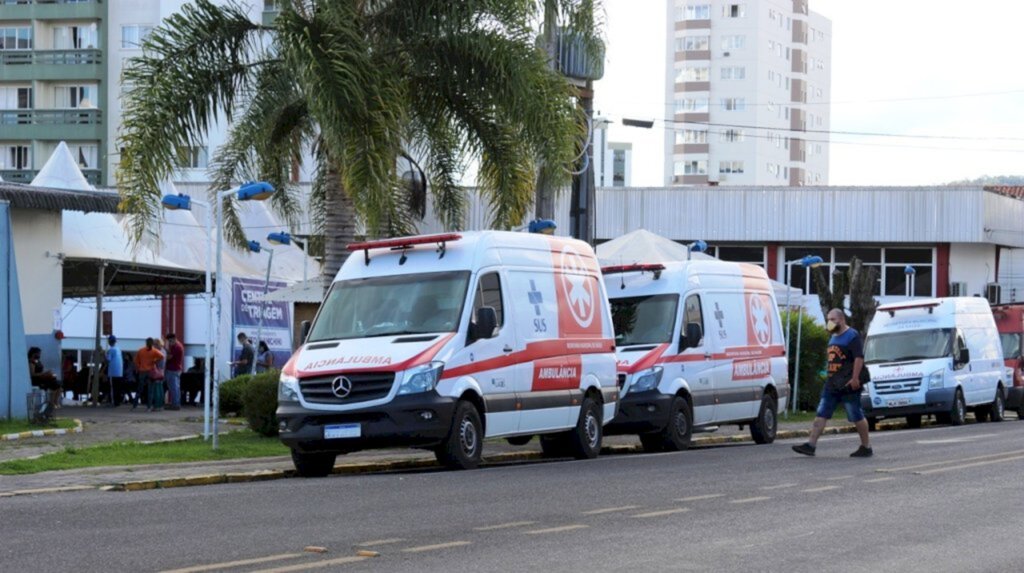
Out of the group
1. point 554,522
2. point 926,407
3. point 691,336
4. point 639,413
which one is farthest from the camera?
point 926,407

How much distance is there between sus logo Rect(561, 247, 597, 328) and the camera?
2083 cm

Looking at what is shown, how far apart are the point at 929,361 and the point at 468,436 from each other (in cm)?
1787

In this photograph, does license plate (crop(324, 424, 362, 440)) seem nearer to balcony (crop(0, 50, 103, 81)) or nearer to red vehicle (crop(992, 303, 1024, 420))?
red vehicle (crop(992, 303, 1024, 420))

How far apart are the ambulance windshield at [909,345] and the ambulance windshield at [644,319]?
38.8 ft

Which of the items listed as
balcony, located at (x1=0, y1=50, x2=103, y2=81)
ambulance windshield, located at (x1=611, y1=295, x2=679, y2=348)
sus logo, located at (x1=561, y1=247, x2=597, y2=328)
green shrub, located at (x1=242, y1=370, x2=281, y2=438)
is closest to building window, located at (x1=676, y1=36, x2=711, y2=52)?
balcony, located at (x1=0, y1=50, x2=103, y2=81)

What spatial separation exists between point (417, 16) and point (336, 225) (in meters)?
3.17

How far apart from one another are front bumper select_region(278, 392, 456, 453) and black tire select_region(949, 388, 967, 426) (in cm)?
1851

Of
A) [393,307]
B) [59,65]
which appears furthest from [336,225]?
[59,65]

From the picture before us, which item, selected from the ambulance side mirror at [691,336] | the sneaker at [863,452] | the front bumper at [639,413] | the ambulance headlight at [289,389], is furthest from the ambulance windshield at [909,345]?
the ambulance headlight at [289,389]

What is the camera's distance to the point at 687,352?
23.7 meters

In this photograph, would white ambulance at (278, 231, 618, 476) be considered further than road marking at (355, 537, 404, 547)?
Yes

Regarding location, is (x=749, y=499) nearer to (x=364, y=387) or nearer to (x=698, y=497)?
(x=698, y=497)

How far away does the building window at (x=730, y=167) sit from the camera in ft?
406

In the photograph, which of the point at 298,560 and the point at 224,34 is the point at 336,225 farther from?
the point at 298,560
